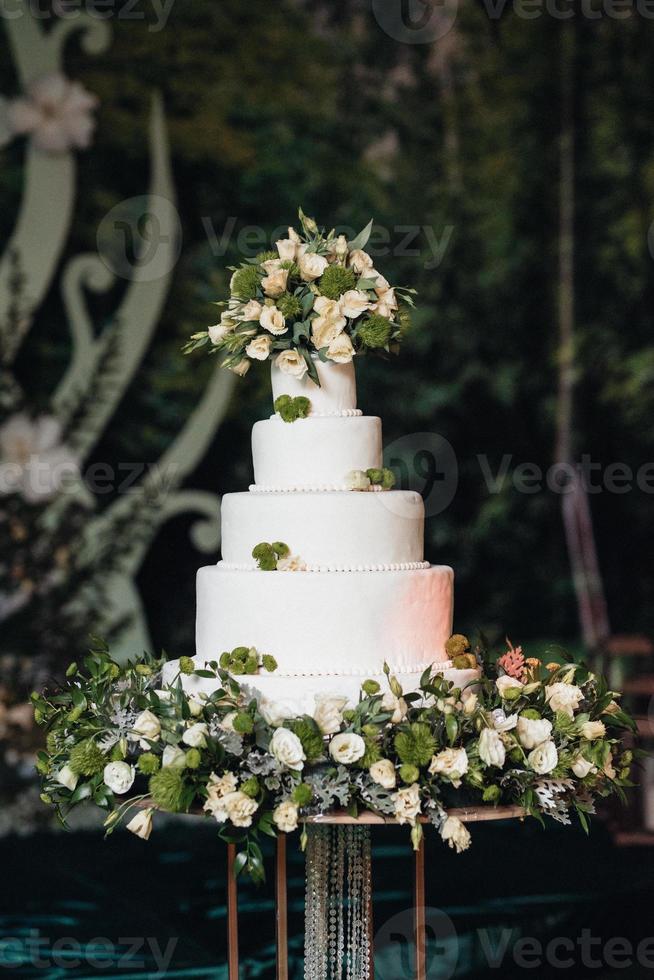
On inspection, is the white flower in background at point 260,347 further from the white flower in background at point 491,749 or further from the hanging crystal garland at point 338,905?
the hanging crystal garland at point 338,905

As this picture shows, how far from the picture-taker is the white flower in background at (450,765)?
3.22 meters

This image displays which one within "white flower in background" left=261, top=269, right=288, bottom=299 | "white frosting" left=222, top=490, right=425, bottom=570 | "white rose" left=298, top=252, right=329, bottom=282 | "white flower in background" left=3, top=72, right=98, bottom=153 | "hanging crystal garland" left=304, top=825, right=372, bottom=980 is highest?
"white flower in background" left=3, top=72, right=98, bottom=153

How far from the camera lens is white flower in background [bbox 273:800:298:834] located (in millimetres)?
3096

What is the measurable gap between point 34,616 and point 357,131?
11.1ft

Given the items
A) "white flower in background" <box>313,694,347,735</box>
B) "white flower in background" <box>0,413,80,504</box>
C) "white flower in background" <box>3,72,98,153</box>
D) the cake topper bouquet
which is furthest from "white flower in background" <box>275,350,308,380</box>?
"white flower in background" <box>3,72,98,153</box>

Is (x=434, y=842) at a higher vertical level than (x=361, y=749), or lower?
lower

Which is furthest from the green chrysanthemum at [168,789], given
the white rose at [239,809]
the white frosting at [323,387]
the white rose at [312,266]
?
the white rose at [312,266]

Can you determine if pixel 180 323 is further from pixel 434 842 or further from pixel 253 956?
pixel 253 956

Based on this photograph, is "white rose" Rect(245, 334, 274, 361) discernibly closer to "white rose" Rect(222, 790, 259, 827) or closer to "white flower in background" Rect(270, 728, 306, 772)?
"white flower in background" Rect(270, 728, 306, 772)

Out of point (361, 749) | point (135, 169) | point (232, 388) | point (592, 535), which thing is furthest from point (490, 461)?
point (361, 749)

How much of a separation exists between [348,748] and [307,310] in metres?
1.22

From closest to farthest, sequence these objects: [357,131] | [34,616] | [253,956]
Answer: [253,956] < [34,616] < [357,131]

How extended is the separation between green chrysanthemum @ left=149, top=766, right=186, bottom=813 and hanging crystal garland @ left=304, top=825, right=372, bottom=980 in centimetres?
62

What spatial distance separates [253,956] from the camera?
5012 mm
